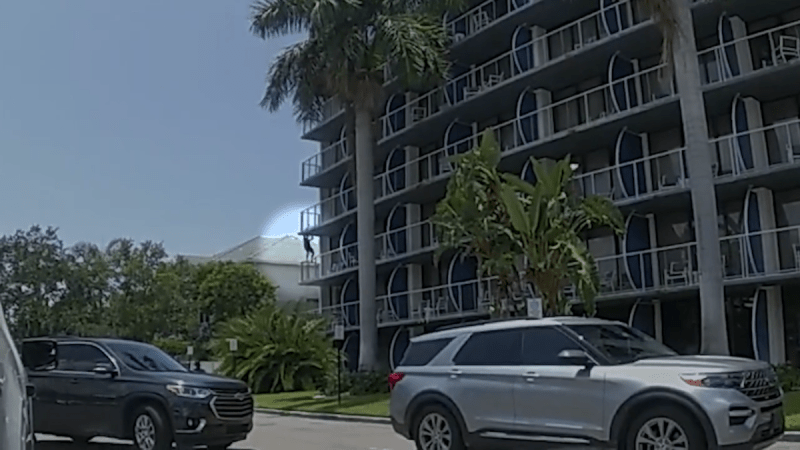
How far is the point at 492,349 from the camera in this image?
11500 millimetres

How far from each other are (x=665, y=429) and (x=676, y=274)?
17.1 m

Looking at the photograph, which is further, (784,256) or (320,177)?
(320,177)

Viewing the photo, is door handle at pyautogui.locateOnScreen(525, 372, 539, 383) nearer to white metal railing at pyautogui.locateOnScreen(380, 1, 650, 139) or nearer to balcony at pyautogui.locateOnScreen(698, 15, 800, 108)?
balcony at pyautogui.locateOnScreen(698, 15, 800, 108)

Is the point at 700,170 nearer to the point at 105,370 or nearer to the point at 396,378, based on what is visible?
the point at 396,378

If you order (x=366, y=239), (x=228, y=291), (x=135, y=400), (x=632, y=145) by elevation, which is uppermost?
Answer: (x=632, y=145)

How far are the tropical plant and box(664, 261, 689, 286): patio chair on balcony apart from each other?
587 inches

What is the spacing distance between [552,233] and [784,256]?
6.71 metres

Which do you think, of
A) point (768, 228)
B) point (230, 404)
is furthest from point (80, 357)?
point (768, 228)

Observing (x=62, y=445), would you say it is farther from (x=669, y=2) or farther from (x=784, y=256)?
(x=784, y=256)

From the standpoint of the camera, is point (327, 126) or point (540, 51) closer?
point (540, 51)

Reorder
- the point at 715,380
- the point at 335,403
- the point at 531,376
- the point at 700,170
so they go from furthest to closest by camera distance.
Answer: the point at 335,403
the point at 700,170
the point at 531,376
the point at 715,380

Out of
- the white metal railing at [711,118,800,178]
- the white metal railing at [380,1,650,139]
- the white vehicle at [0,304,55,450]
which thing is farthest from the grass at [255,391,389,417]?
the white vehicle at [0,304,55,450]

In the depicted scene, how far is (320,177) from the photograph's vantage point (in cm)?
4441

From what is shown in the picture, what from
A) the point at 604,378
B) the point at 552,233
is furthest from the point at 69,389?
the point at 552,233
